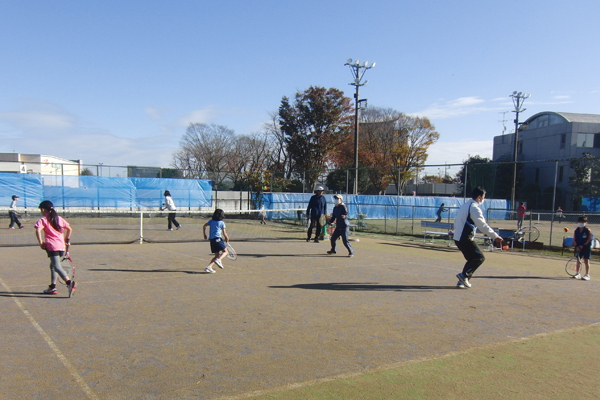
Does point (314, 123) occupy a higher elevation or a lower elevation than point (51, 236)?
higher

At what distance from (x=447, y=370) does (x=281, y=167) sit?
4707cm

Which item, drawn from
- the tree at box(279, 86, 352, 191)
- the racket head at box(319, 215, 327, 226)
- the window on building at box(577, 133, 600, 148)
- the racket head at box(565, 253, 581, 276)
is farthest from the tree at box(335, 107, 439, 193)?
the racket head at box(565, 253, 581, 276)

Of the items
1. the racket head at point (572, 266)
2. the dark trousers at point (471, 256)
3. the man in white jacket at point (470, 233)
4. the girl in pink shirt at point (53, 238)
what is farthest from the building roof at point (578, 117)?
the girl in pink shirt at point (53, 238)

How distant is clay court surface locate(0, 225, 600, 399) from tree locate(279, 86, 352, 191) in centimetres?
3503

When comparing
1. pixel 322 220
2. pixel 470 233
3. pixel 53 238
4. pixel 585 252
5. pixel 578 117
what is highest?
pixel 578 117

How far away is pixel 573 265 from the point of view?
34.6ft

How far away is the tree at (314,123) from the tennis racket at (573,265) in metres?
33.9

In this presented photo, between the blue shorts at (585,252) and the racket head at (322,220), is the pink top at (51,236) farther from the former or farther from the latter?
the blue shorts at (585,252)

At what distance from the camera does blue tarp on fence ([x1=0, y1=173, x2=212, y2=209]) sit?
25.9m

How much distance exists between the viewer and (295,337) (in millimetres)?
5461

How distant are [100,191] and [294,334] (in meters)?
25.8

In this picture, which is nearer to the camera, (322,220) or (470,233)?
(470,233)

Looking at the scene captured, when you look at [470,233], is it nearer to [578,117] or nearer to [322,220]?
[322,220]

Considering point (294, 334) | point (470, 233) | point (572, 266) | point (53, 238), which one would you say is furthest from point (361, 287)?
point (572, 266)
